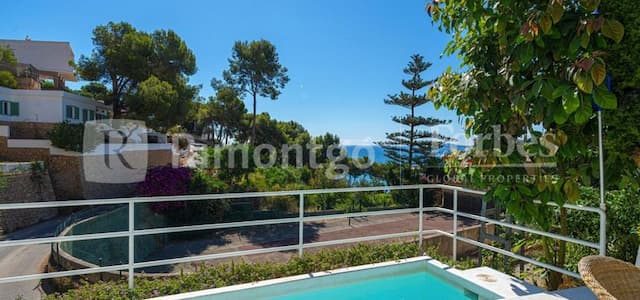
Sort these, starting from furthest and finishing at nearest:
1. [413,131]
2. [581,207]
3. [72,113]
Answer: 1. [413,131]
2. [72,113]
3. [581,207]

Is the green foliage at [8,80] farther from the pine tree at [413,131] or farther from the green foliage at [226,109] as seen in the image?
the pine tree at [413,131]

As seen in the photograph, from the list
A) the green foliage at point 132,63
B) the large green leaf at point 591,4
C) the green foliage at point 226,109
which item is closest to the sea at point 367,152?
the green foliage at point 226,109

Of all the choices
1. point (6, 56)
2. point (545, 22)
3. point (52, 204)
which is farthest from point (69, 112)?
point (545, 22)

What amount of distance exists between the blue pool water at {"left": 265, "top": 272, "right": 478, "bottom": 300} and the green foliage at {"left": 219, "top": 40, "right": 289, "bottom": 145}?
48.3 ft

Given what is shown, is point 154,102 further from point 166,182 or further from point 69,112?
point 69,112

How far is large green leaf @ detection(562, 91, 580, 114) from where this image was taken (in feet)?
5.67

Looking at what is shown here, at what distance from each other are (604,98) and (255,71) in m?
15.9

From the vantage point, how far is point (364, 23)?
991cm

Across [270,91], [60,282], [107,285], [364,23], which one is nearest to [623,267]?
[107,285]

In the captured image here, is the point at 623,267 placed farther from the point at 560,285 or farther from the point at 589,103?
the point at 560,285

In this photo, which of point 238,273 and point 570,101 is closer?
point 570,101

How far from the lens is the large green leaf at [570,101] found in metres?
1.73

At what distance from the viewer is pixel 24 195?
1073 cm

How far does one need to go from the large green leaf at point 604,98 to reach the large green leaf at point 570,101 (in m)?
0.08
